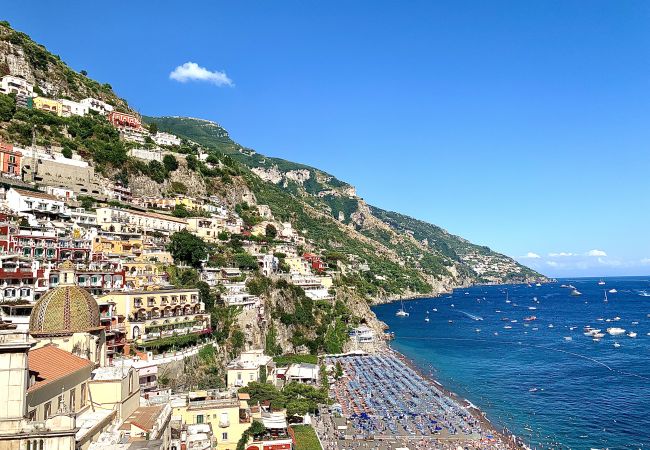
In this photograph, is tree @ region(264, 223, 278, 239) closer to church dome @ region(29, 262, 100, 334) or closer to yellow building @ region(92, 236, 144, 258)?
yellow building @ region(92, 236, 144, 258)

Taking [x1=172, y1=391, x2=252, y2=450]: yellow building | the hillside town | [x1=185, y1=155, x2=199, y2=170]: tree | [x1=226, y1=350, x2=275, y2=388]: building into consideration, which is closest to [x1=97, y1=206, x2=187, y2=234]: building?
the hillside town

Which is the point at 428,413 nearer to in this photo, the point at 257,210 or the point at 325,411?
the point at 325,411

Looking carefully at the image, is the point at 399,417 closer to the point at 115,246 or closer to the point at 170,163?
the point at 115,246

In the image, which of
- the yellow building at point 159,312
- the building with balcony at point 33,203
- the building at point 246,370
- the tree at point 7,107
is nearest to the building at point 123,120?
the tree at point 7,107

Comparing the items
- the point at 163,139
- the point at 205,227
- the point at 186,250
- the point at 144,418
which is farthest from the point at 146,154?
the point at 144,418

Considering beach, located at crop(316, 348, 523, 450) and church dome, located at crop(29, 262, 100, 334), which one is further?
beach, located at crop(316, 348, 523, 450)

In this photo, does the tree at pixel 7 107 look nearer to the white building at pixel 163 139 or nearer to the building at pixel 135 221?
the building at pixel 135 221
